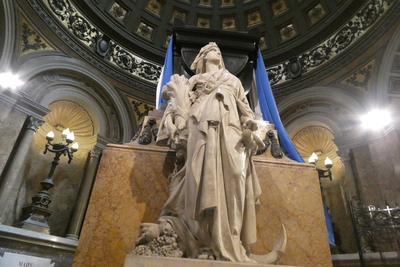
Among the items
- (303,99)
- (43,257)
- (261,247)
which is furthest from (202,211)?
(303,99)

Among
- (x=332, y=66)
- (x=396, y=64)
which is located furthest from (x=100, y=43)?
(x=396, y=64)

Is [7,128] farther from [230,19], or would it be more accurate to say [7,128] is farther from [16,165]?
[230,19]

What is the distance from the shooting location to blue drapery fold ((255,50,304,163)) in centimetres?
287

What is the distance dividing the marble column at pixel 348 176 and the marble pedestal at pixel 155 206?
3533 mm

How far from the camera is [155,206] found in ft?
7.33

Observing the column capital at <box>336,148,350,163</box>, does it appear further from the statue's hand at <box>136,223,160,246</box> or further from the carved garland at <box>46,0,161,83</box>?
the carved garland at <box>46,0,161,83</box>

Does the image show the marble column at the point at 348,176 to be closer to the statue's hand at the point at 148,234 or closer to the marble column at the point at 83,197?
the statue's hand at the point at 148,234

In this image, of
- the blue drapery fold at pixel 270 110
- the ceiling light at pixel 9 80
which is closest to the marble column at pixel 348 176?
the blue drapery fold at pixel 270 110

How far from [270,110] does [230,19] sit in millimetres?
7590

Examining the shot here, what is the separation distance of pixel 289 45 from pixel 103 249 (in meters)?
8.06

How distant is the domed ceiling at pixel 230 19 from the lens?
7.57 metres

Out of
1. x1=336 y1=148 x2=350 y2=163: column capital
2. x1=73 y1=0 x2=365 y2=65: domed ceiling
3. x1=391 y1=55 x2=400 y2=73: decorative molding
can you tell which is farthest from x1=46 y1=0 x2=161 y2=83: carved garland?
x1=391 y1=55 x2=400 y2=73: decorative molding

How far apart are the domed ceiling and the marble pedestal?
6.42 metres

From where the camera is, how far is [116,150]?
244 cm
